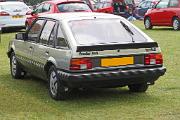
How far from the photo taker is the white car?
2369cm

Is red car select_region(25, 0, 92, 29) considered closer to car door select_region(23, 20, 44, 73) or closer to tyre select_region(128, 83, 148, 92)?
car door select_region(23, 20, 44, 73)

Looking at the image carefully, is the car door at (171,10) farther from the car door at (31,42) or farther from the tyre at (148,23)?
the car door at (31,42)

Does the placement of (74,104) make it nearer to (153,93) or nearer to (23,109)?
(23,109)

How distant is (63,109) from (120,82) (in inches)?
40.2

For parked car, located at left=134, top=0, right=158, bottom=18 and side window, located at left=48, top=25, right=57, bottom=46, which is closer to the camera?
side window, located at left=48, top=25, right=57, bottom=46

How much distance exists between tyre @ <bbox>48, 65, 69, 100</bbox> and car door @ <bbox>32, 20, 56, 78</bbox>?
30cm

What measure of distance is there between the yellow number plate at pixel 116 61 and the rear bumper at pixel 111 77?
0.42 feet

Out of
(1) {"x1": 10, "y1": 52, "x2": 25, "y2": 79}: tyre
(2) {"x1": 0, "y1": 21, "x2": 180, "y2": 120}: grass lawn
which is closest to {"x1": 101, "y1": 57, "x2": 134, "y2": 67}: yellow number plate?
(2) {"x1": 0, "y1": 21, "x2": 180, "y2": 120}: grass lawn

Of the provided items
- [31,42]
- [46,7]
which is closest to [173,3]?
[46,7]

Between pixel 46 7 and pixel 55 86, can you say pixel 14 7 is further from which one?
pixel 55 86

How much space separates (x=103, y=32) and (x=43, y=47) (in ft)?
3.77

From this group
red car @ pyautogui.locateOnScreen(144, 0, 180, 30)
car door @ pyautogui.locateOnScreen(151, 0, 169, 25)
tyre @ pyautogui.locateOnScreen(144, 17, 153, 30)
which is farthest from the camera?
tyre @ pyautogui.locateOnScreen(144, 17, 153, 30)

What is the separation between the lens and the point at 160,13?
2467cm

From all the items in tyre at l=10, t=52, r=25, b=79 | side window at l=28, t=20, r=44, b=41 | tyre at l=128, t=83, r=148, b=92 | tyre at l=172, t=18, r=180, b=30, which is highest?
side window at l=28, t=20, r=44, b=41
